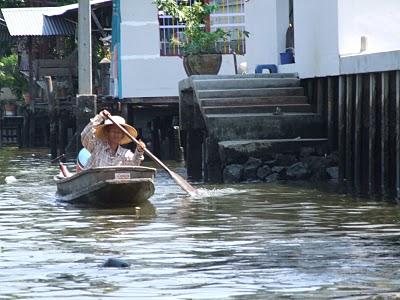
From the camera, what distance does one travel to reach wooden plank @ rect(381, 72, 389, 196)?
2000 centimetres

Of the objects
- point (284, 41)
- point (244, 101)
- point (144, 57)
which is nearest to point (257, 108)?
point (244, 101)

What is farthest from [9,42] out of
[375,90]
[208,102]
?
[375,90]

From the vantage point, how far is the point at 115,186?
59.3 ft

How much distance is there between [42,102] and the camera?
45781mm

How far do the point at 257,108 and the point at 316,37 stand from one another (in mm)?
1777

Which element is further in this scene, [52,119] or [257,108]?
[52,119]

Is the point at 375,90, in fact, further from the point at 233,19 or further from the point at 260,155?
the point at 233,19

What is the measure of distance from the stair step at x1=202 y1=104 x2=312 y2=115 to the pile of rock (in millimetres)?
1419

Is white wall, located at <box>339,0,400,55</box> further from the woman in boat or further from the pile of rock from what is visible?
the woman in boat

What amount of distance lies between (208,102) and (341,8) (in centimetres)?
330

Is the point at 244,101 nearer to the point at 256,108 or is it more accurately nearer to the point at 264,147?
the point at 256,108

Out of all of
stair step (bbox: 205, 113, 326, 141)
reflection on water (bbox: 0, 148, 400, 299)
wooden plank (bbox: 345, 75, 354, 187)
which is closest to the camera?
reflection on water (bbox: 0, 148, 400, 299)

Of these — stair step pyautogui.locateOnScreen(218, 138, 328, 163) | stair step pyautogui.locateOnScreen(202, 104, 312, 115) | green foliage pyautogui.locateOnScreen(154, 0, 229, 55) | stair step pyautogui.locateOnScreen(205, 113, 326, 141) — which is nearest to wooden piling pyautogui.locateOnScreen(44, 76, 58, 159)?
green foliage pyautogui.locateOnScreen(154, 0, 229, 55)

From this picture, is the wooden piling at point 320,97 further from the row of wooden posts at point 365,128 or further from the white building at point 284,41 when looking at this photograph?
the white building at point 284,41
